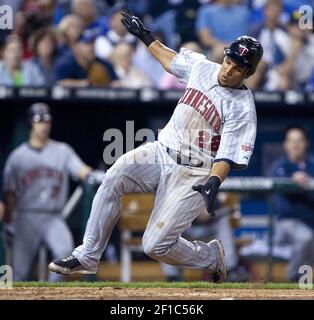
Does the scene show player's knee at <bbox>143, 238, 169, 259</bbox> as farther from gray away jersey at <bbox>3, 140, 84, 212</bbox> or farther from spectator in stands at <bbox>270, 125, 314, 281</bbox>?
gray away jersey at <bbox>3, 140, 84, 212</bbox>

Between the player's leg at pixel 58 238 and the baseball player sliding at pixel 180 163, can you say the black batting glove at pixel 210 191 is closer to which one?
the baseball player sliding at pixel 180 163

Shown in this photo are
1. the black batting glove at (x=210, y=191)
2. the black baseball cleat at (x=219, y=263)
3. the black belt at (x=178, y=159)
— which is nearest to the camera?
the black batting glove at (x=210, y=191)

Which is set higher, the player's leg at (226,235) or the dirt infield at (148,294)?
the player's leg at (226,235)

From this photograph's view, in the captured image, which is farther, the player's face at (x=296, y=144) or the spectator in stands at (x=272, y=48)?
the spectator in stands at (x=272, y=48)

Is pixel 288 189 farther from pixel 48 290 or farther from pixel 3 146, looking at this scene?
pixel 48 290

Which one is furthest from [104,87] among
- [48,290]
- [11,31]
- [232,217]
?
[48,290]

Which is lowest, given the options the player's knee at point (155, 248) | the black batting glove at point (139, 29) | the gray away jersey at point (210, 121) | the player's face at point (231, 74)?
the player's knee at point (155, 248)

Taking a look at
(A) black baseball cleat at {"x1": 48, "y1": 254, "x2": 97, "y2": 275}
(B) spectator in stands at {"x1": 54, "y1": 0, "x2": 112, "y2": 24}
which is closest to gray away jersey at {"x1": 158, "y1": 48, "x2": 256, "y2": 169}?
(A) black baseball cleat at {"x1": 48, "y1": 254, "x2": 97, "y2": 275}

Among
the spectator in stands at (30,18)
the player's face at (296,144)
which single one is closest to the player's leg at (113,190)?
the spectator in stands at (30,18)
